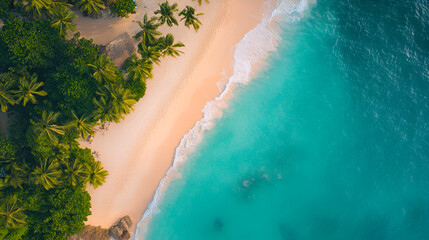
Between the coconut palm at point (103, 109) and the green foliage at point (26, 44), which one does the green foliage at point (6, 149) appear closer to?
the green foliage at point (26, 44)

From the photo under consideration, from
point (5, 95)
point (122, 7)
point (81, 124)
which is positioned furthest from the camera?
point (122, 7)

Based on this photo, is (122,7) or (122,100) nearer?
(122,100)

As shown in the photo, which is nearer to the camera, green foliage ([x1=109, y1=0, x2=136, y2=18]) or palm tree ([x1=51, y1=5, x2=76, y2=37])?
palm tree ([x1=51, y1=5, x2=76, y2=37])

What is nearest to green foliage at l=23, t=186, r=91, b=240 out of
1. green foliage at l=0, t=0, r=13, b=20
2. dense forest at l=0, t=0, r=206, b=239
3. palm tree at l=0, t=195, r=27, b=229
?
dense forest at l=0, t=0, r=206, b=239

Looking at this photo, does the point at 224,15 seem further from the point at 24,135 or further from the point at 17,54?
the point at 24,135

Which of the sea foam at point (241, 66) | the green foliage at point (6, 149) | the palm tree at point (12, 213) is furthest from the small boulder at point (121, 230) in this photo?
the green foliage at point (6, 149)

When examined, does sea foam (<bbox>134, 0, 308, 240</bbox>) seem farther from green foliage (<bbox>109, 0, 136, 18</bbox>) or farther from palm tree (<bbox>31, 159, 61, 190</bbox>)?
green foliage (<bbox>109, 0, 136, 18</bbox>)

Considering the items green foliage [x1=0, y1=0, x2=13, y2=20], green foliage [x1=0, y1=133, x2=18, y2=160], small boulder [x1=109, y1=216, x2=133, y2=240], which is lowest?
small boulder [x1=109, y1=216, x2=133, y2=240]

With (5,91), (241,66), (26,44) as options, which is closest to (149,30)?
(26,44)

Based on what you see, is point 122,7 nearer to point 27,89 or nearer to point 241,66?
point 27,89
